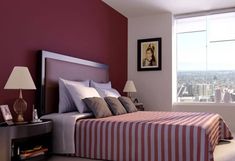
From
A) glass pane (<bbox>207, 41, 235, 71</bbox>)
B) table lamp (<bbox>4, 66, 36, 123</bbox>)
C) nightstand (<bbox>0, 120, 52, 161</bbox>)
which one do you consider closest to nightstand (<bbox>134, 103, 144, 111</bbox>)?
glass pane (<bbox>207, 41, 235, 71</bbox>)

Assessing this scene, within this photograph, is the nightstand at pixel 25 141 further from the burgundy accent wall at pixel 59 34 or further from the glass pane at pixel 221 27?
the glass pane at pixel 221 27

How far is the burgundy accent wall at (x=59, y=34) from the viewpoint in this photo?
3240 mm

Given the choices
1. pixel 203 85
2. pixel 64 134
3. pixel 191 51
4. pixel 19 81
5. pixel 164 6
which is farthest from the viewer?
pixel 191 51

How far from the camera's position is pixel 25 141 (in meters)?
3.06

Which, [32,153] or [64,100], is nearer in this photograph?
[32,153]

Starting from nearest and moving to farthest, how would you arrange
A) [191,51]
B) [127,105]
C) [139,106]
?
[127,105] → [139,106] → [191,51]

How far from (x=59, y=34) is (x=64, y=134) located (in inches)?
63.9

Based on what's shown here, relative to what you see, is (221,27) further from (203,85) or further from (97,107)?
(97,107)

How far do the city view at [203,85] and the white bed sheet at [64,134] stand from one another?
138 inches

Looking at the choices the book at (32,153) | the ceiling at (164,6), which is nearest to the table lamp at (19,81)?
the book at (32,153)

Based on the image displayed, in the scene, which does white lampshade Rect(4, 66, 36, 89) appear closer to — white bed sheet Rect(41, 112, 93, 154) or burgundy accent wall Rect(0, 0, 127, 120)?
burgundy accent wall Rect(0, 0, 127, 120)

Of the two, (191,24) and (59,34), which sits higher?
(191,24)

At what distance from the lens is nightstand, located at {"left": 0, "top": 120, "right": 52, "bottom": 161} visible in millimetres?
2600

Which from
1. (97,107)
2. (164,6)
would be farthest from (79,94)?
(164,6)
